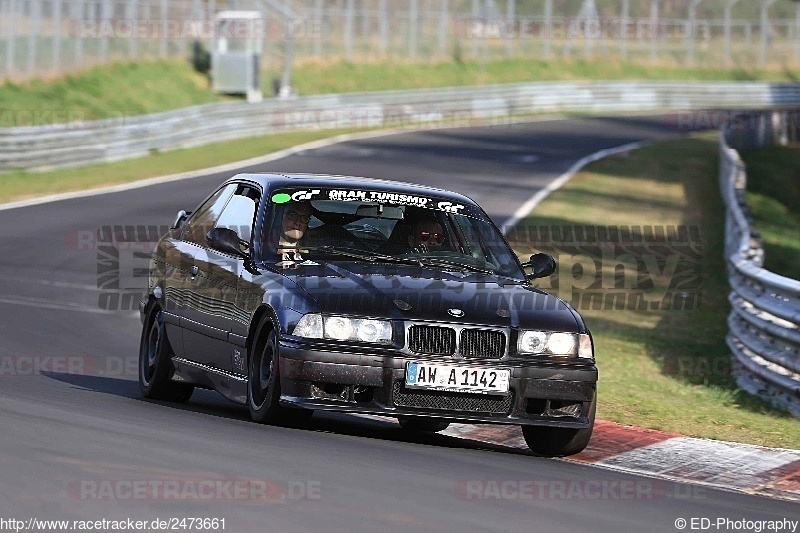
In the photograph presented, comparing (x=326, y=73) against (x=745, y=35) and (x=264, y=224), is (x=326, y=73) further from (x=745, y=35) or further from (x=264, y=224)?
(x=264, y=224)

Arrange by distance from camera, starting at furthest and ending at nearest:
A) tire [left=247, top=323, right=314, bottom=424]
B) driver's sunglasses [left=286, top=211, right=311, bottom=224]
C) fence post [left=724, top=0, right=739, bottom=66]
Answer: fence post [left=724, top=0, right=739, bottom=66] → driver's sunglasses [left=286, top=211, right=311, bottom=224] → tire [left=247, top=323, right=314, bottom=424]

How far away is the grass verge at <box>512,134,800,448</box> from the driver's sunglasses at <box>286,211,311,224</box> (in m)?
2.58

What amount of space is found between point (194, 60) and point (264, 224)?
43.1 meters

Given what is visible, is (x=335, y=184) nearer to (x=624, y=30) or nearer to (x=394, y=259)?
(x=394, y=259)

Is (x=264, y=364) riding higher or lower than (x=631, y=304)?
higher

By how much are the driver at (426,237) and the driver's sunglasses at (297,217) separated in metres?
0.66

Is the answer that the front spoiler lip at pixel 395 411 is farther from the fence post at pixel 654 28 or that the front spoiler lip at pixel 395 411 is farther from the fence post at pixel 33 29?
the fence post at pixel 654 28

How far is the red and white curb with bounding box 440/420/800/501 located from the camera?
8578 millimetres

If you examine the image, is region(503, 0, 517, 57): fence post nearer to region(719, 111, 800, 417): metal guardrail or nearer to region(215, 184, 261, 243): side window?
region(719, 111, 800, 417): metal guardrail

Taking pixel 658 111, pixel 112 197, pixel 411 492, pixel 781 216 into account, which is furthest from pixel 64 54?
pixel 411 492

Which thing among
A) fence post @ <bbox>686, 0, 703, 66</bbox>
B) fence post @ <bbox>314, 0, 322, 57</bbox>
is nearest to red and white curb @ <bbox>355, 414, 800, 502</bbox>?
fence post @ <bbox>314, 0, 322, 57</bbox>

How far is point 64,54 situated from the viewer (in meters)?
43.0

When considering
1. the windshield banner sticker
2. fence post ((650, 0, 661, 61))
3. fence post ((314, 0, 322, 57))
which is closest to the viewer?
the windshield banner sticker

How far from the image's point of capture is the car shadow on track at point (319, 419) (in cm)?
943
